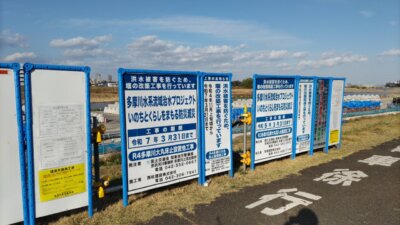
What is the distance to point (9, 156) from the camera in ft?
13.9

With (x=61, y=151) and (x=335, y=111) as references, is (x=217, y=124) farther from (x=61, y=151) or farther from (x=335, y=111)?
(x=335, y=111)

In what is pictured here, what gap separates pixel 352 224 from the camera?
4812 mm

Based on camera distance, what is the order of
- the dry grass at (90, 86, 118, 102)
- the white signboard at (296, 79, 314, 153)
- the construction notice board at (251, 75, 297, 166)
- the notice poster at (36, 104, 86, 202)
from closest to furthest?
1. the notice poster at (36, 104, 86, 202)
2. the construction notice board at (251, 75, 297, 166)
3. the white signboard at (296, 79, 314, 153)
4. the dry grass at (90, 86, 118, 102)

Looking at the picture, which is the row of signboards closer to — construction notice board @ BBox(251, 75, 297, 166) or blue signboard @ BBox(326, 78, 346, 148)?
construction notice board @ BBox(251, 75, 297, 166)

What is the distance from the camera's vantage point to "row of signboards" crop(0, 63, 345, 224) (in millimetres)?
4285

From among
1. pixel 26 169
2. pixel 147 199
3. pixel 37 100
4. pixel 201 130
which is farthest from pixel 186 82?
pixel 26 169

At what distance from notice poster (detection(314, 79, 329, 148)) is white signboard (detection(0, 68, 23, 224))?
7875 mm

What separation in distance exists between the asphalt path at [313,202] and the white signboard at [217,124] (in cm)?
88

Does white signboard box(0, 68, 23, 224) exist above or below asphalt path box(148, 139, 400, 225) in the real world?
above

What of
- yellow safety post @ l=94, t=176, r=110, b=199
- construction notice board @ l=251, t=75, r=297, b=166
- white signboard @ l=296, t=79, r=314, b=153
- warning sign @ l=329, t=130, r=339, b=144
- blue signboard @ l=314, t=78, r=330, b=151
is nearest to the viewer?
yellow safety post @ l=94, t=176, r=110, b=199

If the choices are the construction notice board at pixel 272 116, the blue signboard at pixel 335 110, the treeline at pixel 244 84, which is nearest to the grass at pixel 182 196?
the construction notice board at pixel 272 116

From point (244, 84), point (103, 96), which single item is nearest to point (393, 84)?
point (244, 84)

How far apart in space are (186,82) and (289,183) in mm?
3175

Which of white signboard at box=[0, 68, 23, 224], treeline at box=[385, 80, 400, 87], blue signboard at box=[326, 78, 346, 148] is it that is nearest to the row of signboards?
white signboard at box=[0, 68, 23, 224]
